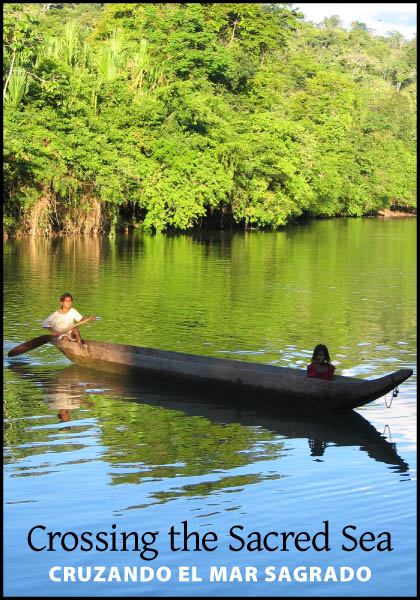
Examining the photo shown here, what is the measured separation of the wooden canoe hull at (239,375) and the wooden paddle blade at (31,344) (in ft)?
0.50

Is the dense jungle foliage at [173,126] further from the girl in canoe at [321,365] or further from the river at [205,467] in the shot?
the girl in canoe at [321,365]

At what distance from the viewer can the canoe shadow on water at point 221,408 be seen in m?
10.3

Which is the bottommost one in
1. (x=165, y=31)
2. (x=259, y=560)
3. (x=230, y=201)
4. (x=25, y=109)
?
(x=259, y=560)

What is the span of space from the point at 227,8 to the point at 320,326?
37.9 m

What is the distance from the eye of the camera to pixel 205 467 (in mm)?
9008

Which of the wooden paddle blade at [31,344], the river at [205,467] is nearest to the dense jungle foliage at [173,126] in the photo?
the river at [205,467]

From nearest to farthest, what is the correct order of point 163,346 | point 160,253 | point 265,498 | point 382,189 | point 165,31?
point 265,498 < point 163,346 < point 160,253 < point 165,31 < point 382,189

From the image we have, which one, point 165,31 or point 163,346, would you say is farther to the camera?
point 165,31

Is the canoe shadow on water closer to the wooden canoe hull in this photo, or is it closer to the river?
the river

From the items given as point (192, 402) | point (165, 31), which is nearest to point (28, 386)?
point (192, 402)

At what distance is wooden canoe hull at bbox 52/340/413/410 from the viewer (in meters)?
11.0

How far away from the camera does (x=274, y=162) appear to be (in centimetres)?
4616

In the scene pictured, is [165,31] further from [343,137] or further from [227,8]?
[343,137]

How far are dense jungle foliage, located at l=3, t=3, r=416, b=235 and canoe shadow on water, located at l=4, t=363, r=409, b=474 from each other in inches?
500
